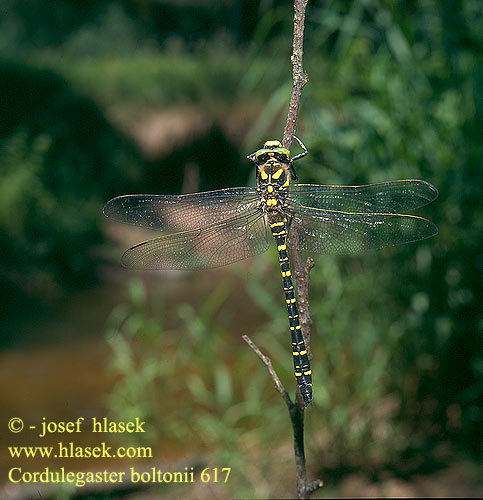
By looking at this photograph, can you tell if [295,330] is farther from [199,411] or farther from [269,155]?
[199,411]

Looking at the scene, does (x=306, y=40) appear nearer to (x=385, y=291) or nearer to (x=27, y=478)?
(x=385, y=291)

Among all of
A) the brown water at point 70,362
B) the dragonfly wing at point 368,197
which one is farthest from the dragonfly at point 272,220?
the brown water at point 70,362

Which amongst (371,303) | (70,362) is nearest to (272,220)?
(371,303)

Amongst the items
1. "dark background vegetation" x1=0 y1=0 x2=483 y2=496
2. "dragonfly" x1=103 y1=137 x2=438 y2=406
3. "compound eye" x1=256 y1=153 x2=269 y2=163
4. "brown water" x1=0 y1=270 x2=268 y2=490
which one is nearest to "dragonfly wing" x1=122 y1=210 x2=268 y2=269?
"dragonfly" x1=103 y1=137 x2=438 y2=406

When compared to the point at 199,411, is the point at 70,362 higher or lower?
higher

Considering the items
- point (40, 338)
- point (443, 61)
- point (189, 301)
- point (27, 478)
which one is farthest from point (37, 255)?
point (443, 61)

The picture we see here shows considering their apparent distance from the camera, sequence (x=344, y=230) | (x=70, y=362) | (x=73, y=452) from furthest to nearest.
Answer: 1. (x=70, y=362)
2. (x=73, y=452)
3. (x=344, y=230)

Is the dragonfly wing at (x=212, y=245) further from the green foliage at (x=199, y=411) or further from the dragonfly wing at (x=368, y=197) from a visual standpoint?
the green foliage at (x=199, y=411)
